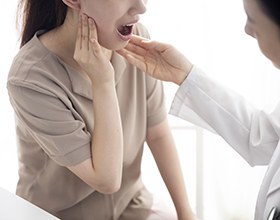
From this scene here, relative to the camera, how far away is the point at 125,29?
1164 mm

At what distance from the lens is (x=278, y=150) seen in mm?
1066

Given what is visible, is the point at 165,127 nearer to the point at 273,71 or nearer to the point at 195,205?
the point at 273,71

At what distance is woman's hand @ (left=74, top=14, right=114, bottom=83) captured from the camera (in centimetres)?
110

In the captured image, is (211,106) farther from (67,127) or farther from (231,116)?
(67,127)

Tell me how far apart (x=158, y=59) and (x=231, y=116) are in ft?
0.69

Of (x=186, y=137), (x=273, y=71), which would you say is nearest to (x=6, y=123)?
(x=186, y=137)

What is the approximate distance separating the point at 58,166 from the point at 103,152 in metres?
0.15

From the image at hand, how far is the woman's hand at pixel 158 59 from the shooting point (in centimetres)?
124

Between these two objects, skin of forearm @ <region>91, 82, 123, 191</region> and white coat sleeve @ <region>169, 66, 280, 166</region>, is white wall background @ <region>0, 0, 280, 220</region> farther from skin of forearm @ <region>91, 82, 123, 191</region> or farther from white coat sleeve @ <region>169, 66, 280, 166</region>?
skin of forearm @ <region>91, 82, 123, 191</region>

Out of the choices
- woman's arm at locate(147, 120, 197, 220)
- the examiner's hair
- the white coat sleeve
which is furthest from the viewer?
woman's arm at locate(147, 120, 197, 220)

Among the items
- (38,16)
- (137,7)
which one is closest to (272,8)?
(137,7)

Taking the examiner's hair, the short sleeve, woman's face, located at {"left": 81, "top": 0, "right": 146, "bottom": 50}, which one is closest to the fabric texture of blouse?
the short sleeve

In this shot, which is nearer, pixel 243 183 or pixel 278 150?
pixel 278 150

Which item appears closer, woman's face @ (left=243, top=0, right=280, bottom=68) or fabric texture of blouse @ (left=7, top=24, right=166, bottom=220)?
woman's face @ (left=243, top=0, right=280, bottom=68)
